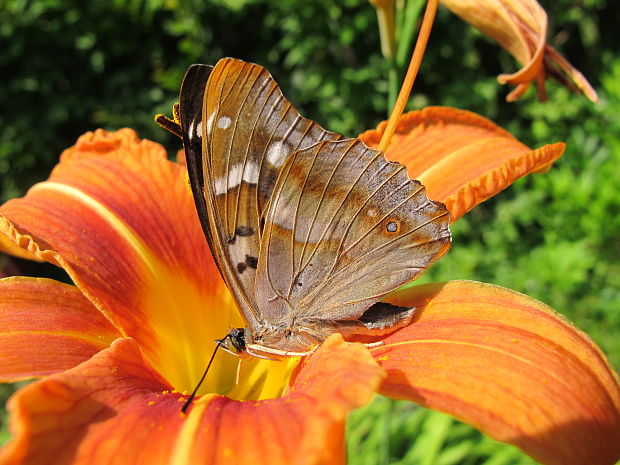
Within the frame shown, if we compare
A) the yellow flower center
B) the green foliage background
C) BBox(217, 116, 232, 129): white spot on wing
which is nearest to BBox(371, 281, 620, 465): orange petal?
the yellow flower center

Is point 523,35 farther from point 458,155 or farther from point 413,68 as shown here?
point 413,68

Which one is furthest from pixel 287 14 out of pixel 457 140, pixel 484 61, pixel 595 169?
pixel 457 140

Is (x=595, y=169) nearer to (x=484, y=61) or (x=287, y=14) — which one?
(x=484, y=61)

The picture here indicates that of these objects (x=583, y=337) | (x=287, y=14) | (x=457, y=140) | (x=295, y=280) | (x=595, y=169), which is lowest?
(x=583, y=337)

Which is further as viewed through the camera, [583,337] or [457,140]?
[457,140]

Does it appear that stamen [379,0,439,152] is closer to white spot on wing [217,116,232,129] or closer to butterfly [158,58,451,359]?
butterfly [158,58,451,359]

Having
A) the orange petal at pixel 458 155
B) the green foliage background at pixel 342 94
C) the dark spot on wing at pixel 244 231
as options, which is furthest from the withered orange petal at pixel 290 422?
the green foliage background at pixel 342 94
